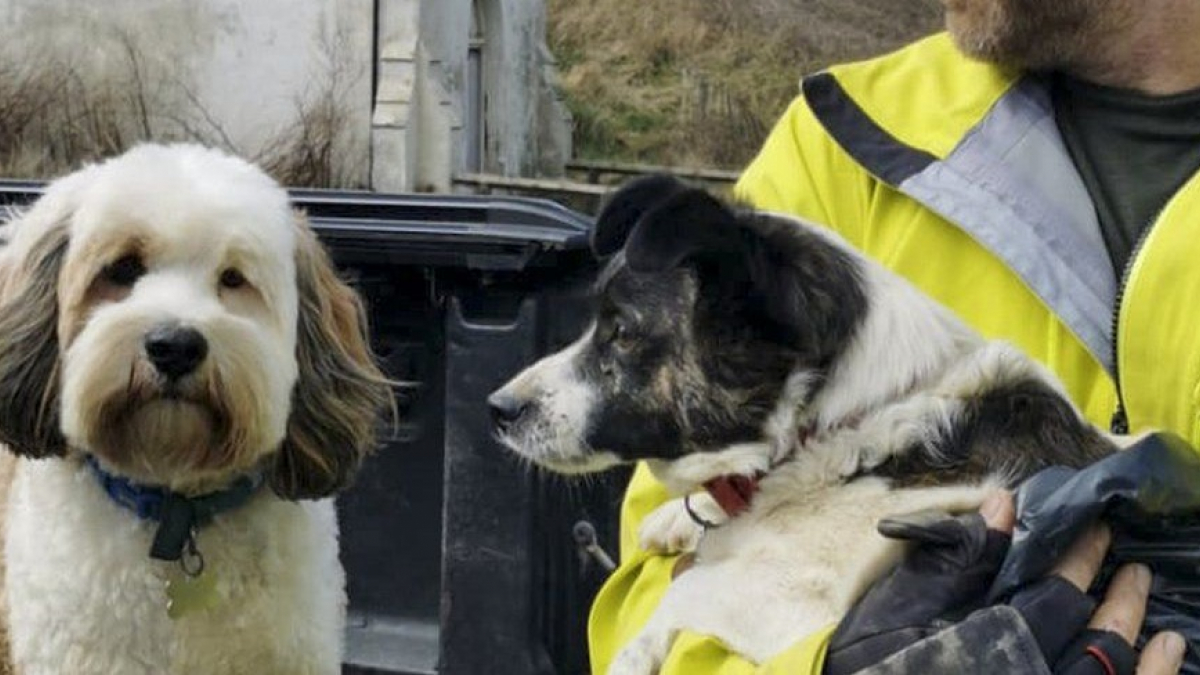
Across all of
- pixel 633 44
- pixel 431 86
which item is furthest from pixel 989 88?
pixel 633 44

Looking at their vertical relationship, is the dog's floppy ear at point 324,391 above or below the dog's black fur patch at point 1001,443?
below

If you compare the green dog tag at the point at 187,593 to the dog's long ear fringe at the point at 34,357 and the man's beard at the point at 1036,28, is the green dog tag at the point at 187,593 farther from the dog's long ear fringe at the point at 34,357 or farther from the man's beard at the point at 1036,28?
the man's beard at the point at 1036,28

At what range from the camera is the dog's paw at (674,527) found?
3275 millimetres

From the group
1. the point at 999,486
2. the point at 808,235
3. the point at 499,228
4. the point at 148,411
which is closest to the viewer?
the point at 999,486

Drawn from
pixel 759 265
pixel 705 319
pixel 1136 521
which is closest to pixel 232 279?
pixel 705 319

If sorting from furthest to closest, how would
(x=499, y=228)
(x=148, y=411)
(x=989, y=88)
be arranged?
1. (x=499, y=228)
2. (x=148, y=411)
3. (x=989, y=88)

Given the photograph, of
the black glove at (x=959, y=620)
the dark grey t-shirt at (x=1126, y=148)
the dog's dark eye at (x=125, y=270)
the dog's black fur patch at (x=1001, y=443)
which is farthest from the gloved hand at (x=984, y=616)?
the dog's dark eye at (x=125, y=270)

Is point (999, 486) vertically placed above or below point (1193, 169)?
below

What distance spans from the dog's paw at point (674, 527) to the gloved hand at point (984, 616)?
45cm

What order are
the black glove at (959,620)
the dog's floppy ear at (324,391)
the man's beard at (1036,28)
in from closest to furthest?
the black glove at (959,620) → the man's beard at (1036,28) → the dog's floppy ear at (324,391)

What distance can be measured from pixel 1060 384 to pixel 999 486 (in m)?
0.23

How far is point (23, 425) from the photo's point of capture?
409cm

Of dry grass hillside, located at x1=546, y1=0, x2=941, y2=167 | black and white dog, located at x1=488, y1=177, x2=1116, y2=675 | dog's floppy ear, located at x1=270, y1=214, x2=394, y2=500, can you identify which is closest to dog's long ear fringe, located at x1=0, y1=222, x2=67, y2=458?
dog's floppy ear, located at x1=270, y1=214, x2=394, y2=500

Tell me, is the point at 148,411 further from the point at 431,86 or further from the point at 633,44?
the point at 633,44
